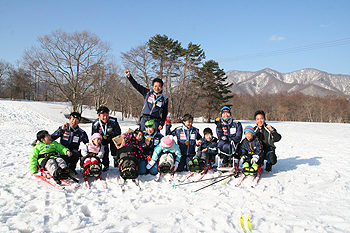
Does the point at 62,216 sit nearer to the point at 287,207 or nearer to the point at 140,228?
the point at 140,228

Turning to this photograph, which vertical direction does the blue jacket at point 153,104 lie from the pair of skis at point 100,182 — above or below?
above

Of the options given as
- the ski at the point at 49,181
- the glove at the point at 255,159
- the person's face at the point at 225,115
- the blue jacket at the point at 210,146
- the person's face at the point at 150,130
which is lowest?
the ski at the point at 49,181

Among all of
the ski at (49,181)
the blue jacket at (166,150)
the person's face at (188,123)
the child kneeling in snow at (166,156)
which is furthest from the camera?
the person's face at (188,123)

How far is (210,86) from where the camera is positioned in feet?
105

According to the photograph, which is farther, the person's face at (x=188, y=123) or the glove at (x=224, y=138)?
the person's face at (x=188, y=123)

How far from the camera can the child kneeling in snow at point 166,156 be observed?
4496mm

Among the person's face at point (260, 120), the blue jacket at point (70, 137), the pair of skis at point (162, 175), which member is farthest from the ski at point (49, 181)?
the person's face at point (260, 120)

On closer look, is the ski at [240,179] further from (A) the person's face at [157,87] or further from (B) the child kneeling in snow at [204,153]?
(A) the person's face at [157,87]

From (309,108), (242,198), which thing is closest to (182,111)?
(242,198)

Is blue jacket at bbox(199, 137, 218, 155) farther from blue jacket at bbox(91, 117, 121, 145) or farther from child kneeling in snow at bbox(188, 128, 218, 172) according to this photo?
blue jacket at bbox(91, 117, 121, 145)

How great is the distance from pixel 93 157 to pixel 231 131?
3376 millimetres

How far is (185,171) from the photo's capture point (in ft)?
16.7

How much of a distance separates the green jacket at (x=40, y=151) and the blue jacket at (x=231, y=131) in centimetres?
374

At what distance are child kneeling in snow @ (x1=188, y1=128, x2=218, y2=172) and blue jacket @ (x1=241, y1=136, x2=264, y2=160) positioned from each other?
0.67 m
